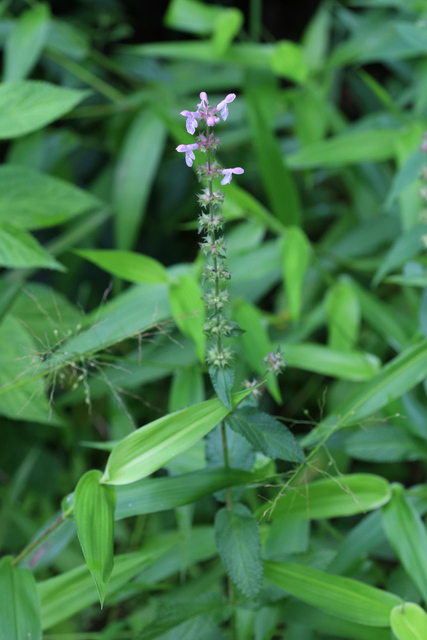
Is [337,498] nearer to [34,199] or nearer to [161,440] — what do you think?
[161,440]

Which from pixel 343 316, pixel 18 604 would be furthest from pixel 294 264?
pixel 18 604

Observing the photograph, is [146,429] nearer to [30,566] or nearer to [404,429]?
[30,566]

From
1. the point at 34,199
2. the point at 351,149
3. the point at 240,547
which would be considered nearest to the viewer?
the point at 240,547

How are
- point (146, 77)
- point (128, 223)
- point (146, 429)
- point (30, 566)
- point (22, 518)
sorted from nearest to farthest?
point (146, 429) → point (30, 566) → point (22, 518) → point (128, 223) → point (146, 77)

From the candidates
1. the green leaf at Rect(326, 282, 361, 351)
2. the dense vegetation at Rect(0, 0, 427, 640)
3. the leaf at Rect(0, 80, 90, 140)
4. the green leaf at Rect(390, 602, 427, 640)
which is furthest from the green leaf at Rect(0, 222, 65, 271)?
the green leaf at Rect(390, 602, 427, 640)

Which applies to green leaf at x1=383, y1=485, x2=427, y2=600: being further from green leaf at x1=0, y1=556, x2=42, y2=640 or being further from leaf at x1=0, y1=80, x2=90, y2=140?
leaf at x1=0, y1=80, x2=90, y2=140

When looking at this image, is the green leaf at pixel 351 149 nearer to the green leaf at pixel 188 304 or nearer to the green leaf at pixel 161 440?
the green leaf at pixel 188 304

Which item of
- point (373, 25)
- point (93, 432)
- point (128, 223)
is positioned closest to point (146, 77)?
point (128, 223)
